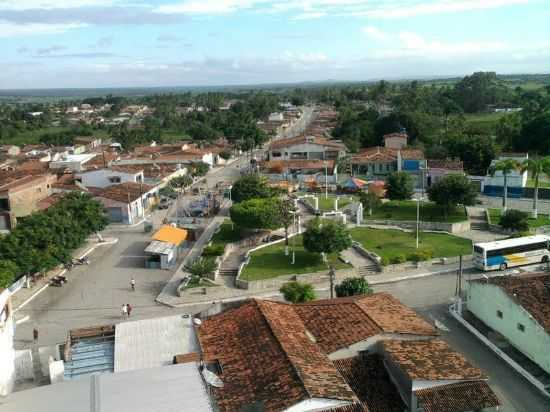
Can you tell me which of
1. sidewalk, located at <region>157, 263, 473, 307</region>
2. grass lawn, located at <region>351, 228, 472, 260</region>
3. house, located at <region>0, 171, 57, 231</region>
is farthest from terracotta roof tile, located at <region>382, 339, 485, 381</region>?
house, located at <region>0, 171, 57, 231</region>

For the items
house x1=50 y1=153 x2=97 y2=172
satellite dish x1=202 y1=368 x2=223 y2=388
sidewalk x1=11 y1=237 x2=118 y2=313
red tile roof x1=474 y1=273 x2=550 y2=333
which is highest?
satellite dish x1=202 y1=368 x2=223 y2=388

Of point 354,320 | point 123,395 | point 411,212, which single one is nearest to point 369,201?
Result: point 411,212

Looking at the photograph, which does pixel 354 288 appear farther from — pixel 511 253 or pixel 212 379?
pixel 212 379

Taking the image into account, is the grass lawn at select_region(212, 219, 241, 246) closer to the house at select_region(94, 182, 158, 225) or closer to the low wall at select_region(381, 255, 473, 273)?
the house at select_region(94, 182, 158, 225)

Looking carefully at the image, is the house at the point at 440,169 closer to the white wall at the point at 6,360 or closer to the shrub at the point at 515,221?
the shrub at the point at 515,221

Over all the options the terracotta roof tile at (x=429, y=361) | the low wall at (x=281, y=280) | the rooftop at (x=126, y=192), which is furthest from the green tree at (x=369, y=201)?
the terracotta roof tile at (x=429, y=361)
